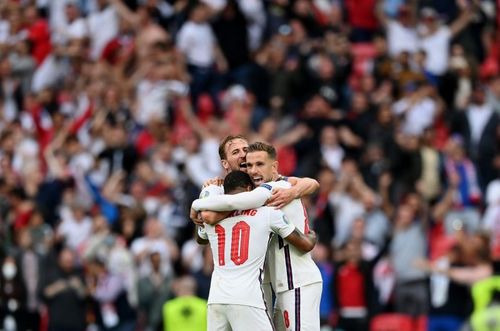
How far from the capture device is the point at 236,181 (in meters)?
11.4

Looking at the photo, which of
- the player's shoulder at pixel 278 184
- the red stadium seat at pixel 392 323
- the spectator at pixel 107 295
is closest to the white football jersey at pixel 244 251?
the player's shoulder at pixel 278 184

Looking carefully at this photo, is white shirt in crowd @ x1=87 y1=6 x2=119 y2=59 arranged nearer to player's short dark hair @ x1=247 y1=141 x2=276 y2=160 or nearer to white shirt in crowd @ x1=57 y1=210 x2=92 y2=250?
white shirt in crowd @ x1=57 y1=210 x2=92 y2=250

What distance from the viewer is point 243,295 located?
1127 centimetres

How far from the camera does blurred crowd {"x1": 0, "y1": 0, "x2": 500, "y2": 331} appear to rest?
1853cm

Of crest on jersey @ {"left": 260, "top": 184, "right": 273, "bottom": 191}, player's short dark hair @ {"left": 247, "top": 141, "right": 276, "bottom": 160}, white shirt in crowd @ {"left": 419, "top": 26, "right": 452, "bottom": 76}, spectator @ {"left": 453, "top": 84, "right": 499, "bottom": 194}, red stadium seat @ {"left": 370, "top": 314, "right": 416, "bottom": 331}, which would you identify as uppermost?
white shirt in crowd @ {"left": 419, "top": 26, "right": 452, "bottom": 76}

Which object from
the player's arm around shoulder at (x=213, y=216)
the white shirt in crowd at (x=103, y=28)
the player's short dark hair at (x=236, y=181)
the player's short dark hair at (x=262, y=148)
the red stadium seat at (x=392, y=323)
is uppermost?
the white shirt in crowd at (x=103, y=28)

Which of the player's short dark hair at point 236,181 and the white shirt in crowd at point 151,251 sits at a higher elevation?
the player's short dark hair at point 236,181

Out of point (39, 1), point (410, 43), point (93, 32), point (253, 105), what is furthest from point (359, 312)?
point (39, 1)

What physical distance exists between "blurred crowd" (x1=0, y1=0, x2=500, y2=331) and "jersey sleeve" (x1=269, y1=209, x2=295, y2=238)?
3.76 meters

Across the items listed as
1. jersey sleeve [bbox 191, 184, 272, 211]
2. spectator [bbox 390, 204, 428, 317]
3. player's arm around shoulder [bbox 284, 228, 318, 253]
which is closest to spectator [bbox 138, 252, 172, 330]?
spectator [bbox 390, 204, 428, 317]

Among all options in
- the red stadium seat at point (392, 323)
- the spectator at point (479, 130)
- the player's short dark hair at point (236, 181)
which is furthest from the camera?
the spectator at point (479, 130)

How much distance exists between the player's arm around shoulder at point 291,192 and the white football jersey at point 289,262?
61 millimetres

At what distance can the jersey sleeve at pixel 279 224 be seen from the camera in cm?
1138

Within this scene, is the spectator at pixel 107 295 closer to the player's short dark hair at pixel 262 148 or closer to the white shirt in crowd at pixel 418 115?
the white shirt in crowd at pixel 418 115
